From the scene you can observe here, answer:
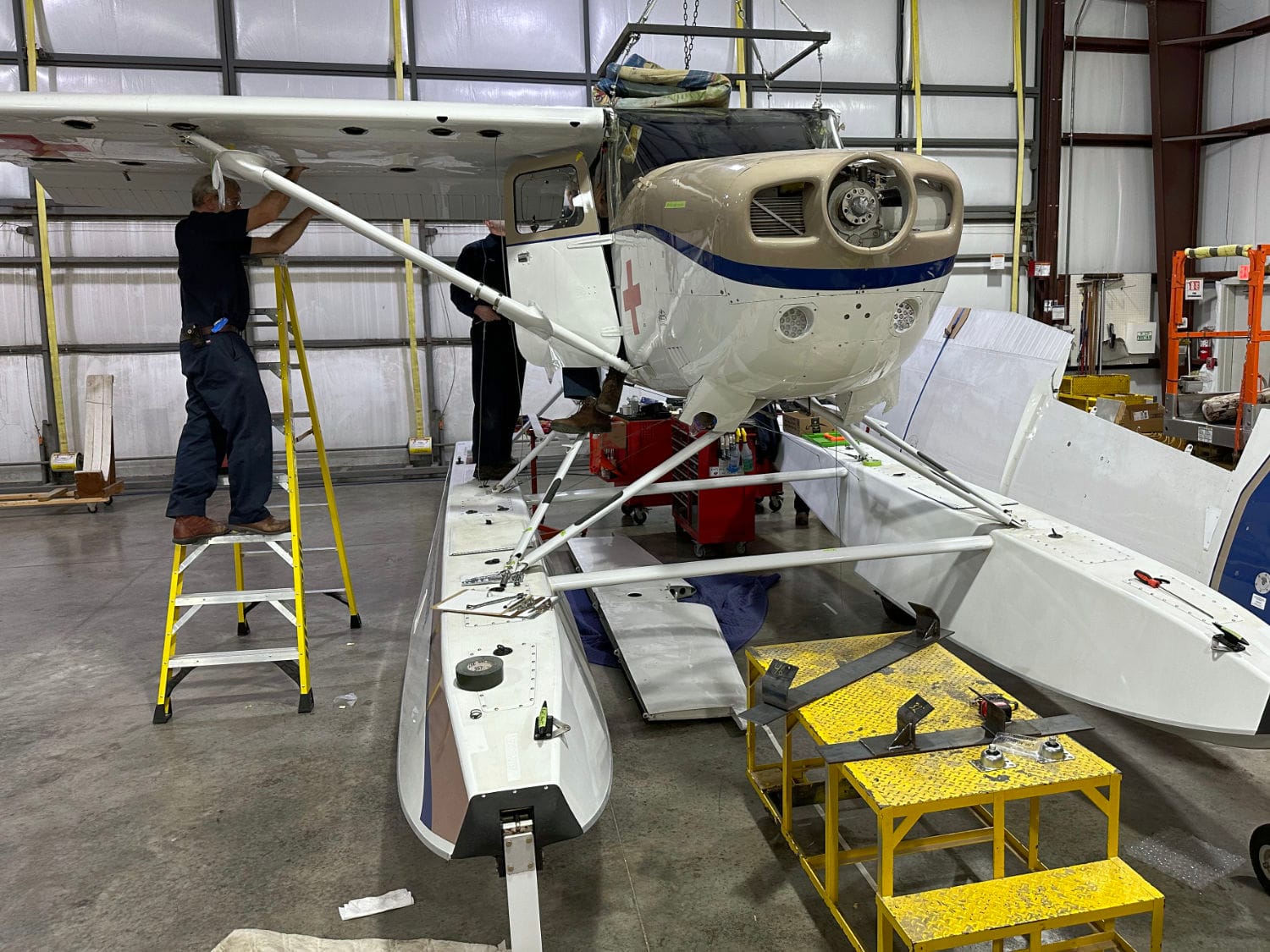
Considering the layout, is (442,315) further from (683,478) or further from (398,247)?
(398,247)

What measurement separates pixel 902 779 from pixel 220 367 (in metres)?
3.47

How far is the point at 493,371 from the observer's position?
5.63 meters

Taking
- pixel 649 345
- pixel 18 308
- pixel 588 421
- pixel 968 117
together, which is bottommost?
pixel 588 421

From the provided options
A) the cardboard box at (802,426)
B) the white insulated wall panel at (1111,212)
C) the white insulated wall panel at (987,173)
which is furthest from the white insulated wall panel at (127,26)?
the white insulated wall panel at (1111,212)

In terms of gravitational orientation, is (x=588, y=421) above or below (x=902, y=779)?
above

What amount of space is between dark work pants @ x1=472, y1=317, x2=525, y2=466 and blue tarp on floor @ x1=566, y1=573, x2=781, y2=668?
1075 millimetres

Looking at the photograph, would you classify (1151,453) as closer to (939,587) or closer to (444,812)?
(939,587)

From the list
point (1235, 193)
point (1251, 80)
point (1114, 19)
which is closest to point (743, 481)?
point (1235, 193)

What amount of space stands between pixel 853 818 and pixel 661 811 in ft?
2.36

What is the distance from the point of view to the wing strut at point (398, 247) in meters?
3.42

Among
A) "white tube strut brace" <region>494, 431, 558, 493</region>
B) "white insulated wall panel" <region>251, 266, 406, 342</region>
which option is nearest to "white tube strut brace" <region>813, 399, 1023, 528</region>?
"white tube strut brace" <region>494, 431, 558, 493</region>

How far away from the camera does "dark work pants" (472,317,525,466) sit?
5586 millimetres

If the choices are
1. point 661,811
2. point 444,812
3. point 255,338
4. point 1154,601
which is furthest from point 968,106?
point 444,812

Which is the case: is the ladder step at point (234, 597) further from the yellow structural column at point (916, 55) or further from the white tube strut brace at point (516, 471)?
the yellow structural column at point (916, 55)
